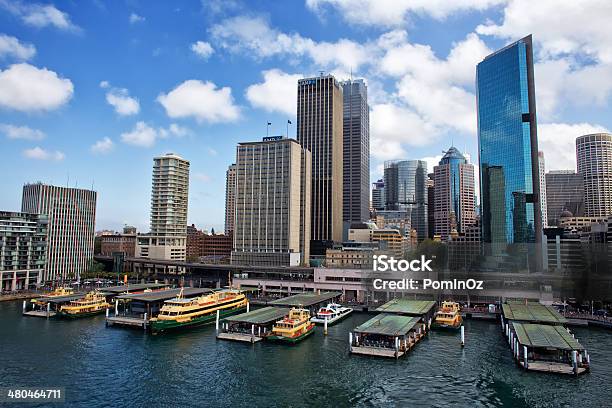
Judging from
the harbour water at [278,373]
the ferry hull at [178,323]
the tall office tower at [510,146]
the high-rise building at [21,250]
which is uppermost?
the tall office tower at [510,146]

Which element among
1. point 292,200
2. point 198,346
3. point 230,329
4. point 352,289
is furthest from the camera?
point 292,200

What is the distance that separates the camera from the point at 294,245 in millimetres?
186875

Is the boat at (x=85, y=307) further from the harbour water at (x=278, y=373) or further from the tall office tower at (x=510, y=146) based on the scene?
the tall office tower at (x=510, y=146)

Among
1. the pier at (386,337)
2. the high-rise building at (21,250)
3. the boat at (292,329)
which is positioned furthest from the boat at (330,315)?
the high-rise building at (21,250)

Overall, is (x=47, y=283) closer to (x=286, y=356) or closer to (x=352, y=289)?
(x=352, y=289)

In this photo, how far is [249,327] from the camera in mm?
76250

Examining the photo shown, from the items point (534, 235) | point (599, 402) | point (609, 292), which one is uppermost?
point (534, 235)

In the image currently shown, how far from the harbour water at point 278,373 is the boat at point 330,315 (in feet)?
34.9

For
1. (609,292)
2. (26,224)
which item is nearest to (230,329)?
(609,292)

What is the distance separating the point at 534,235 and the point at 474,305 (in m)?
86.4

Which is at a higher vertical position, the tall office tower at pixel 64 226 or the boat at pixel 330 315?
the tall office tower at pixel 64 226

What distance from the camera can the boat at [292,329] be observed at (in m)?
68.9

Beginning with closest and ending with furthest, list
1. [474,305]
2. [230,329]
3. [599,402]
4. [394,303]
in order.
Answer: [599,402], [230,329], [394,303], [474,305]

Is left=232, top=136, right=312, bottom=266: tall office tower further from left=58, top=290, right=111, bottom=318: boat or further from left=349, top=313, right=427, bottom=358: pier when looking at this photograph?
left=349, top=313, right=427, bottom=358: pier
